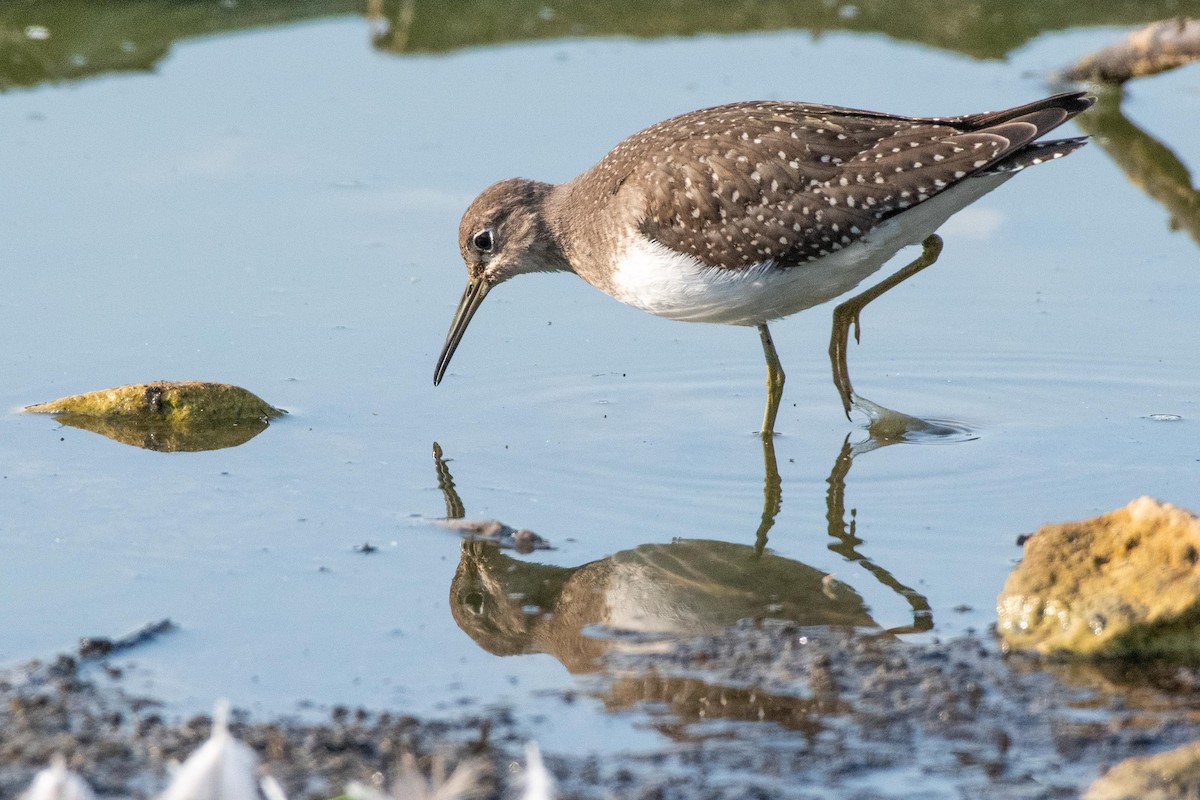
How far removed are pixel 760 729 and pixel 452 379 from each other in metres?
4.31

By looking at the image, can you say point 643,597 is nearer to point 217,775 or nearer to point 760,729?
point 760,729

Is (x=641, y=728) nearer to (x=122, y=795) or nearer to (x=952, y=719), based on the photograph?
(x=952, y=719)

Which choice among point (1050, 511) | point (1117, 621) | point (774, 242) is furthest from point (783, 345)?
point (1117, 621)

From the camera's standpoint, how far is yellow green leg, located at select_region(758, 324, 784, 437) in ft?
28.2

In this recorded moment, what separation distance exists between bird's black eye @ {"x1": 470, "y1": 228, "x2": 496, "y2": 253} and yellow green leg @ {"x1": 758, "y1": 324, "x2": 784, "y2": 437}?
175cm

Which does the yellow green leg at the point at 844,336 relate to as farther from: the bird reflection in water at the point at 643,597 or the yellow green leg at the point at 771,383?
the bird reflection in water at the point at 643,597

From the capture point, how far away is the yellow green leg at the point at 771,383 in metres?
8.59

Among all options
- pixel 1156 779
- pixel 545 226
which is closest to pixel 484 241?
pixel 545 226

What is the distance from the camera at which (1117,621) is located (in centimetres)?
575

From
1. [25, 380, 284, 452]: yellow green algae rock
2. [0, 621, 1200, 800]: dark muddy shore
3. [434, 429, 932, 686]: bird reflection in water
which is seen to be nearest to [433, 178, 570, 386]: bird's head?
[25, 380, 284, 452]: yellow green algae rock

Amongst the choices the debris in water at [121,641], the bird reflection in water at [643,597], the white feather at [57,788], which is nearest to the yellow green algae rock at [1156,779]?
the bird reflection in water at [643,597]

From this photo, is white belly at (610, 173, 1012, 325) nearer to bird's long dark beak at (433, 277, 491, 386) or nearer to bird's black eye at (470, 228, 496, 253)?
bird's black eye at (470, 228, 496, 253)

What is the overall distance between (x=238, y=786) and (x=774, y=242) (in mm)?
5297

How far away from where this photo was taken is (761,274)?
806cm
